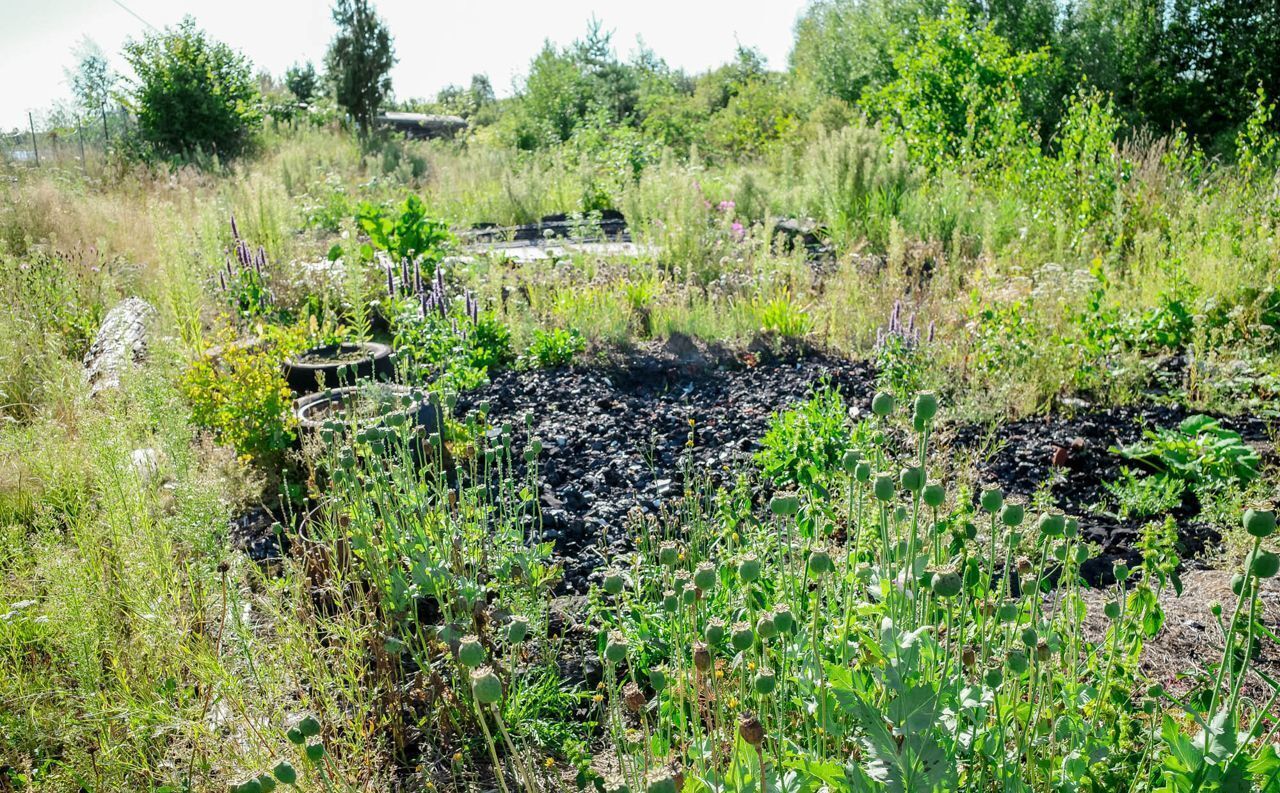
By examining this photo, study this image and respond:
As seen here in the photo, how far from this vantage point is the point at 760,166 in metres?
14.0

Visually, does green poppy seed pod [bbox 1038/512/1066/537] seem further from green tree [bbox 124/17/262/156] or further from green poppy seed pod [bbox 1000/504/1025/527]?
green tree [bbox 124/17/262/156]

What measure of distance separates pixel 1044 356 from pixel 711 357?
6.04 feet

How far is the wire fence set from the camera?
1202 cm

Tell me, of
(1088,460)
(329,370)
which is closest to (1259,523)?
(1088,460)

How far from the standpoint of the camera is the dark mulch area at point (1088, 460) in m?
3.23

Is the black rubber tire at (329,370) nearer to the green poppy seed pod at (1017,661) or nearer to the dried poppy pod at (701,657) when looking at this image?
the dried poppy pod at (701,657)

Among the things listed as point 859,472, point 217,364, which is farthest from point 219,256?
point 859,472

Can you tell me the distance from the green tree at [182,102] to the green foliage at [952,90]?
11629 millimetres

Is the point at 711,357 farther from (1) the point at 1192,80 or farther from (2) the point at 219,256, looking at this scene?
(1) the point at 1192,80

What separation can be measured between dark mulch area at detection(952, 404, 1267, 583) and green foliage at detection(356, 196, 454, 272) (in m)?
3.84

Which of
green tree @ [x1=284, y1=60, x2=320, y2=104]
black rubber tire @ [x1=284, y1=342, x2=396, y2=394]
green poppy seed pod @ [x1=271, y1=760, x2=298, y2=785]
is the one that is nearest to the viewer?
green poppy seed pod @ [x1=271, y1=760, x2=298, y2=785]

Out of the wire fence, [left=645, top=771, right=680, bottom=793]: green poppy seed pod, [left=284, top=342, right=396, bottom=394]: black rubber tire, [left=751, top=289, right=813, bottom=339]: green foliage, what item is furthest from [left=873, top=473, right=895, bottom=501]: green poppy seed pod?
the wire fence

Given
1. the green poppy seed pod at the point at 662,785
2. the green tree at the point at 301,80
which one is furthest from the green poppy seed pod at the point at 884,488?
the green tree at the point at 301,80

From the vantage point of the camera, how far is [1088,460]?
3844 mm
